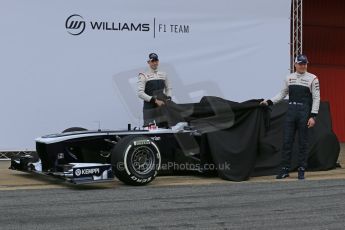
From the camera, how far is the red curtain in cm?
1719

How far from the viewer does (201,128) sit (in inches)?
351

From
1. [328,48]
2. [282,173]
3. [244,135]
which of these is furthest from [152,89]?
[328,48]

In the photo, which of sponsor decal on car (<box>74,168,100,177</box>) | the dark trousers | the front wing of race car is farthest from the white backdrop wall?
sponsor decal on car (<box>74,168,100,177</box>)

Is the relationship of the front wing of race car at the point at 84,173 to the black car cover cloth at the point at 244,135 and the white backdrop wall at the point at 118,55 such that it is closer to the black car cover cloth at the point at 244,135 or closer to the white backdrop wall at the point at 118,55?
the black car cover cloth at the point at 244,135

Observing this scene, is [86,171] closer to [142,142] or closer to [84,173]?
[84,173]

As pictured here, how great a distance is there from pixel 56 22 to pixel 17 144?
248 centimetres

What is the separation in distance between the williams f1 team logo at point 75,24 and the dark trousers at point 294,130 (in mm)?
4735

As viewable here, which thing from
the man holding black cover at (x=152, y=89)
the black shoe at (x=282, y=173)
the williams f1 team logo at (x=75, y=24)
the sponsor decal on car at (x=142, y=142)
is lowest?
the black shoe at (x=282, y=173)

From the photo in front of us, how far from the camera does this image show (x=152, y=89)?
9.66 meters

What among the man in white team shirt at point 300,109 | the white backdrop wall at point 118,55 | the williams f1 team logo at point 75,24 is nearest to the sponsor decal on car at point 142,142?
the man in white team shirt at point 300,109

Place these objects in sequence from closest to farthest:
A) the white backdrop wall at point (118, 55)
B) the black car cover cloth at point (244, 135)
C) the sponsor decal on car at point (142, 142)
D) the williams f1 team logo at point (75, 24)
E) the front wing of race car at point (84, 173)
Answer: the front wing of race car at point (84, 173) < the sponsor decal on car at point (142, 142) < the black car cover cloth at point (244, 135) < the white backdrop wall at point (118, 55) < the williams f1 team logo at point (75, 24)

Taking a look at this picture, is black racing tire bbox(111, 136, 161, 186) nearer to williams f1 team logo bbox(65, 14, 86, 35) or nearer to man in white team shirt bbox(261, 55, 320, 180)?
man in white team shirt bbox(261, 55, 320, 180)

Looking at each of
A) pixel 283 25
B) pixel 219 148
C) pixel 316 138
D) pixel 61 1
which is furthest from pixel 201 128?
pixel 283 25

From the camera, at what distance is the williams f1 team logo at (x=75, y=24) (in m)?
11.3
